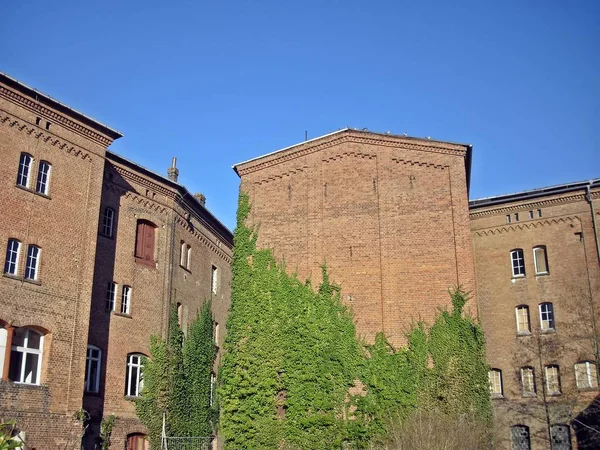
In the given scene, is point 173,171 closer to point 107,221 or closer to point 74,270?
point 107,221

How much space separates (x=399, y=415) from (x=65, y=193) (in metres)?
14.1

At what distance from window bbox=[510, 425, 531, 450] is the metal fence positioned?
14161 millimetres

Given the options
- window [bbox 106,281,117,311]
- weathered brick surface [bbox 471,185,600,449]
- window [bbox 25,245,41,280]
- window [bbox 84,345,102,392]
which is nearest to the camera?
window [bbox 25,245,41,280]

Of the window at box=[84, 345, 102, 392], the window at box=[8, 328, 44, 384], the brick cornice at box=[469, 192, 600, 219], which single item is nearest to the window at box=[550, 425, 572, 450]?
the brick cornice at box=[469, 192, 600, 219]

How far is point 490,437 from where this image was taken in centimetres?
2262

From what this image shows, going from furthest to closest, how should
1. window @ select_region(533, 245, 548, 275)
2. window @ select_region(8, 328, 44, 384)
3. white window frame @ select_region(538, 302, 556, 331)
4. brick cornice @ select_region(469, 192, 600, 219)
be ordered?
window @ select_region(533, 245, 548, 275) → brick cornice @ select_region(469, 192, 600, 219) → white window frame @ select_region(538, 302, 556, 331) → window @ select_region(8, 328, 44, 384)

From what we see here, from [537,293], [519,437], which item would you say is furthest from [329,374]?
[537,293]

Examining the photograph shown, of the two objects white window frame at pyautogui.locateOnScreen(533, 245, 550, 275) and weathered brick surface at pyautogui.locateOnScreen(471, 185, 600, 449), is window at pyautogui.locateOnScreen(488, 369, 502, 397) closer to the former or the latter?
weathered brick surface at pyautogui.locateOnScreen(471, 185, 600, 449)

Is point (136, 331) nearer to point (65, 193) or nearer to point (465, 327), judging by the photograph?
point (65, 193)

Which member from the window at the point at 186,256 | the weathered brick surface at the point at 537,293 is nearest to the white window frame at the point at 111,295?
the window at the point at 186,256

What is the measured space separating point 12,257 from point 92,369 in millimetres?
5735

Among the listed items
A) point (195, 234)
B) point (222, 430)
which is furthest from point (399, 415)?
point (195, 234)

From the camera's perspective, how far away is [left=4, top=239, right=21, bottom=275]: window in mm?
21003

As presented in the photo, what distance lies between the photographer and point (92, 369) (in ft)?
80.6
